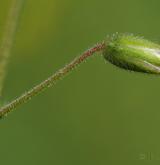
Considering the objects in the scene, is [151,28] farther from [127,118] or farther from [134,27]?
[127,118]

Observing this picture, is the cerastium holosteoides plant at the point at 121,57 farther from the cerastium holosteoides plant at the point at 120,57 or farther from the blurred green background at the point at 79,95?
the blurred green background at the point at 79,95

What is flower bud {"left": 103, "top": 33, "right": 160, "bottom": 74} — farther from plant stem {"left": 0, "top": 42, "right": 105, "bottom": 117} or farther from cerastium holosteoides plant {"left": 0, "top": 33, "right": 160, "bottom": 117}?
plant stem {"left": 0, "top": 42, "right": 105, "bottom": 117}

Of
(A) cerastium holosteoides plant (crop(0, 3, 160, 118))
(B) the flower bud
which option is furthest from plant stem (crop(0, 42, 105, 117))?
(B) the flower bud

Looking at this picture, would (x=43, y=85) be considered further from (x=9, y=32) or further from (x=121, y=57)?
(x=121, y=57)

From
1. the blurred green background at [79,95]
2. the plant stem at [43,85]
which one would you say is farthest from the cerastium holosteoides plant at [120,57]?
the blurred green background at [79,95]

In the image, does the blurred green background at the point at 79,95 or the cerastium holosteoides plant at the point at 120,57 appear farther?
the blurred green background at the point at 79,95

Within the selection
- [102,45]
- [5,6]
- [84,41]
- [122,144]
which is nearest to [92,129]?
[122,144]

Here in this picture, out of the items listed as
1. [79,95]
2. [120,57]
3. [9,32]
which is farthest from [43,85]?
[79,95]
